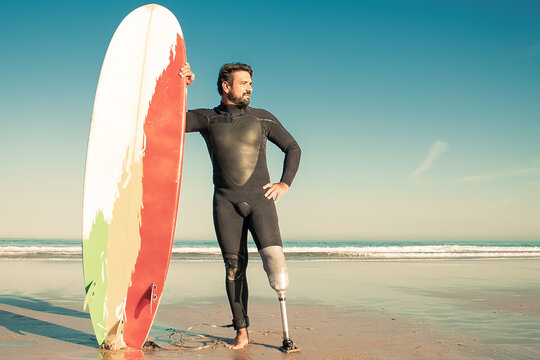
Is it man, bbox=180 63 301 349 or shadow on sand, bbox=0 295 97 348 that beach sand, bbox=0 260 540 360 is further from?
man, bbox=180 63 301 349

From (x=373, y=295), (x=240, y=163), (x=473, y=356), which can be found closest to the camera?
(x=473, y=356)

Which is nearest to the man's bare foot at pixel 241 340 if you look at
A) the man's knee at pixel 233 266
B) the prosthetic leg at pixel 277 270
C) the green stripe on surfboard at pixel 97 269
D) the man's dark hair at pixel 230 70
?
the prosthetic leg at pixel 277 270

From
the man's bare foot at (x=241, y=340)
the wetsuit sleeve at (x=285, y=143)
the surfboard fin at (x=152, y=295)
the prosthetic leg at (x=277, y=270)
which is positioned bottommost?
the man's bare foot at (x=241, y=340)

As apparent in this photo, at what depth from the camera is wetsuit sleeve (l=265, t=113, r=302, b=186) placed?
326 cm

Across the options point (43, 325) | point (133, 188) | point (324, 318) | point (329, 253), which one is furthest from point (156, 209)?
point (329, 253)

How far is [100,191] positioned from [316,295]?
11.1 ft

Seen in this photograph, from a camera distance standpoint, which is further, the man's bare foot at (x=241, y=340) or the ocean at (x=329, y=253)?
the ocean at (x=329, y=253)

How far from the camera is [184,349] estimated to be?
2986 millimetres

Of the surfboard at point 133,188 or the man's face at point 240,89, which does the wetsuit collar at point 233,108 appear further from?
the surfboard at point 133,188

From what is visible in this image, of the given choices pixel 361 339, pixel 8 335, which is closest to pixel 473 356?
pixel 361 339

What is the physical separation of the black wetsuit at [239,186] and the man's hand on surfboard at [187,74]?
0.26 metres

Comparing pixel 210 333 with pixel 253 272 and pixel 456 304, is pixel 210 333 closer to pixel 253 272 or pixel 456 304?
pixel 456 304

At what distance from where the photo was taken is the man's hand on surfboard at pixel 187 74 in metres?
3.27

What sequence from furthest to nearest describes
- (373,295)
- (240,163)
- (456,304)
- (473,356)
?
1. (373,295)
2. (456,304)
3. (240,163)
4. (473,356)
